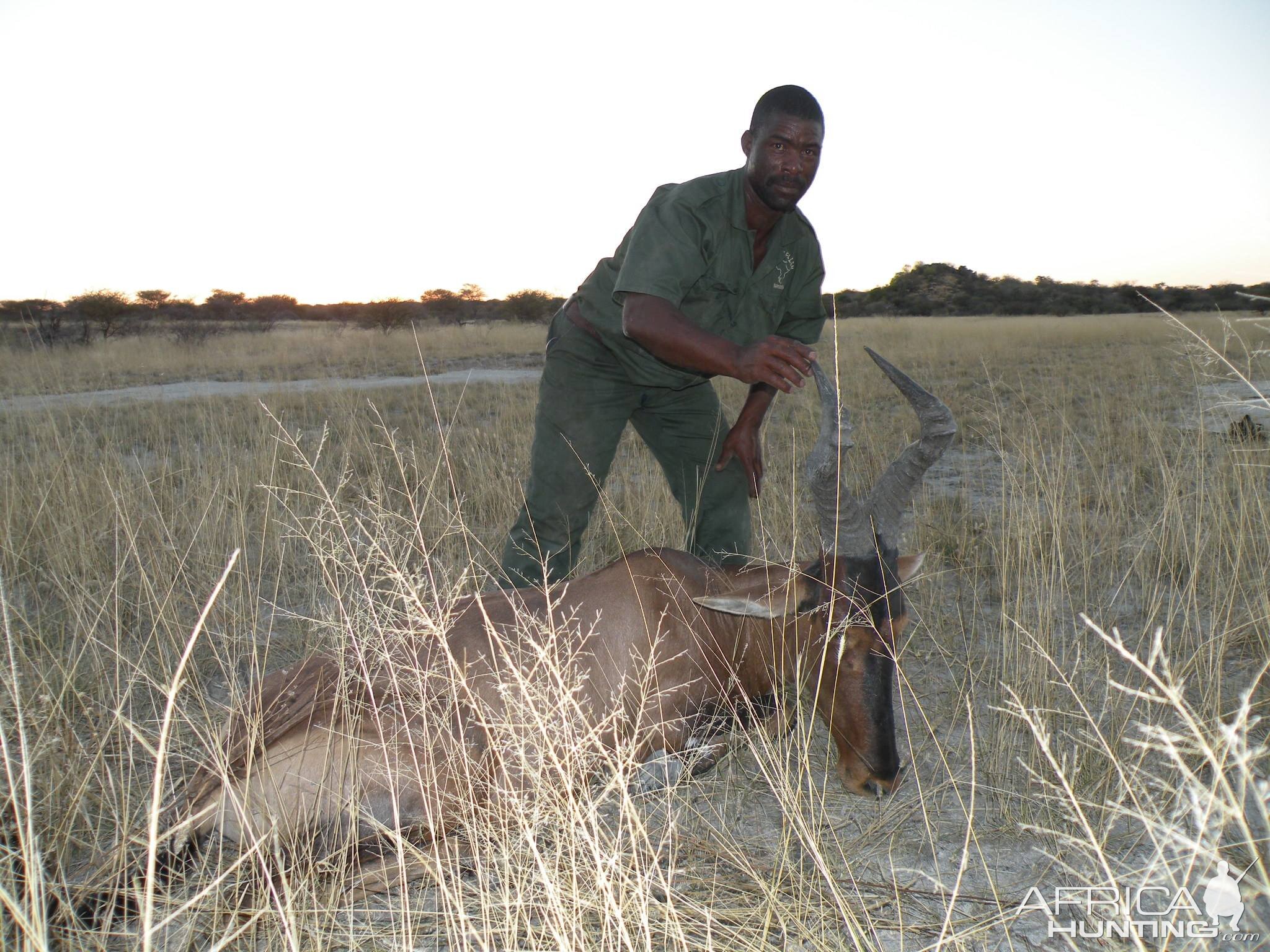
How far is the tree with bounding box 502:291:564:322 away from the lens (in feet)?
141

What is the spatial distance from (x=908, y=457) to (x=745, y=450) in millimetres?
1462

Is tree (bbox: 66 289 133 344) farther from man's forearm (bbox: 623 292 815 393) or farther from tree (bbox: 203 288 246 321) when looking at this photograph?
man's forearm (bbox: 623 292 815 393)

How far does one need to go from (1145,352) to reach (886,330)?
9.08 m

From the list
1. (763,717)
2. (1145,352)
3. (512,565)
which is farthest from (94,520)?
(1145,352)

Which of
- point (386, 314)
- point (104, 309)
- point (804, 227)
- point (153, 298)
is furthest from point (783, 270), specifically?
point (153, 298)

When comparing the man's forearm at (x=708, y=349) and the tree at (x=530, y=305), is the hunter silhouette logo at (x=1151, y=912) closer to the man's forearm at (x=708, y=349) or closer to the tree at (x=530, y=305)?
the man's forearm at (x=708, y=349)

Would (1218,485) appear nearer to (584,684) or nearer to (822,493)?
(822,493)

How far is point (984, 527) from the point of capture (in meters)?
5.95

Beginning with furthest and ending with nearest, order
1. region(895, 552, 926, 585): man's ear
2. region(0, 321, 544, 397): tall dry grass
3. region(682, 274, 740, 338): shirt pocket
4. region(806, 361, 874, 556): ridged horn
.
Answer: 1. region(0, 321, 544, 397): tall dry grass
2. region(682, 274, 740, 338): shirt pocket
3. region(895, 552, 926, 585): man's ear
4. region(806, 361, 874, 556): ridged horn

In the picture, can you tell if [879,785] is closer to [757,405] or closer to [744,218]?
[757,405]

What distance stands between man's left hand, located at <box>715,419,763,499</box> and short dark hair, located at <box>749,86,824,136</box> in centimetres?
147

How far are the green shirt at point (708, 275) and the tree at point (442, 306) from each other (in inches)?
1570

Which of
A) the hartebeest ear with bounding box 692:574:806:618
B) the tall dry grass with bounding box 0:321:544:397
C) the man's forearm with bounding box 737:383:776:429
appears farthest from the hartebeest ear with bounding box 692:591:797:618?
the tall dry grass with bounding box 0:321:544:397

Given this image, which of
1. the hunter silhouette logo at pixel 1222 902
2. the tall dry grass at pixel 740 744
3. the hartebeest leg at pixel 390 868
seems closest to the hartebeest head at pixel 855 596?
the tall dry grass at pixel 740 744
